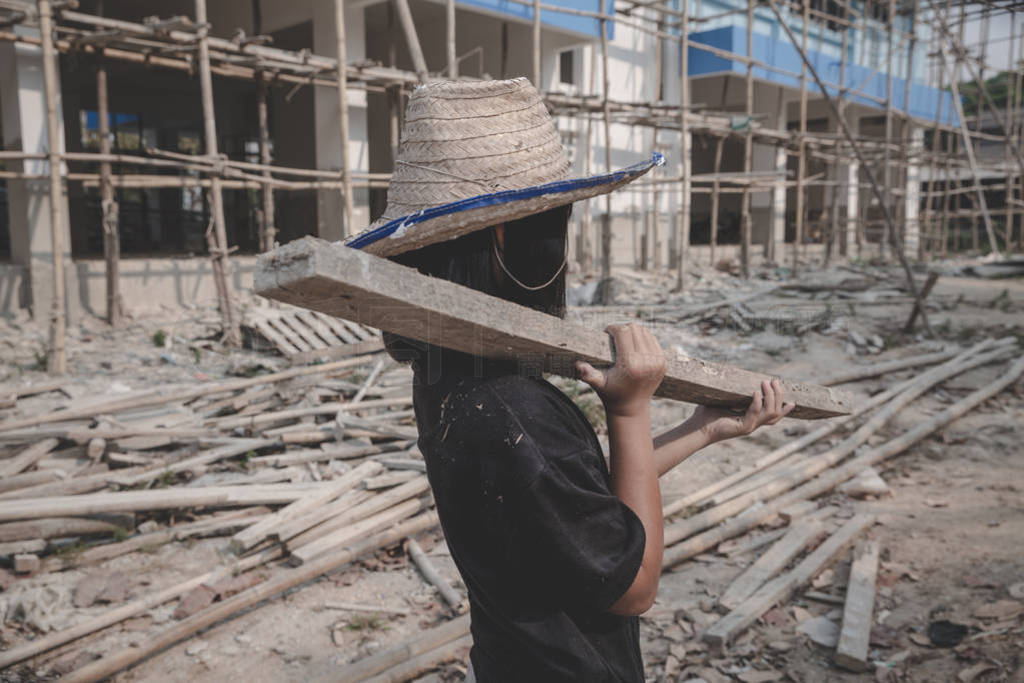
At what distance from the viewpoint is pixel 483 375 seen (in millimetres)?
1322

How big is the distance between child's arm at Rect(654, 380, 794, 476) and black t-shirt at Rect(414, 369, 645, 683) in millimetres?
387

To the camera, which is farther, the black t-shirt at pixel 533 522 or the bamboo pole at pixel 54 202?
the bamboo pole at pixel 54 202

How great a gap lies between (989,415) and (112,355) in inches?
372

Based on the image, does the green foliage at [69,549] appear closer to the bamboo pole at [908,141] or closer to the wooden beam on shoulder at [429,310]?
the wooden beam on shoulder at [429,310]

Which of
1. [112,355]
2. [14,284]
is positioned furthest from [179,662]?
[14,284]

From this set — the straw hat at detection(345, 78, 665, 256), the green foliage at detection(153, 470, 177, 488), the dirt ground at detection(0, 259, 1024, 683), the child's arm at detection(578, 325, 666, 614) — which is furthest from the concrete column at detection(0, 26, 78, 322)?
the child's arm at detection(578, 325, 666, 614)

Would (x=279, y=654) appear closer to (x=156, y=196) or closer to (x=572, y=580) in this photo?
(x=572, y=580)

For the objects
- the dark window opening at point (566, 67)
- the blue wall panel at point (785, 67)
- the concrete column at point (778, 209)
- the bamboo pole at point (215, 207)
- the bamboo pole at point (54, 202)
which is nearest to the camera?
the bamboo pole at point (54, 202)

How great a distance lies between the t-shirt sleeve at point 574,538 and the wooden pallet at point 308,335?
7.85 meters

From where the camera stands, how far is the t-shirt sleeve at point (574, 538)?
3.91 ft

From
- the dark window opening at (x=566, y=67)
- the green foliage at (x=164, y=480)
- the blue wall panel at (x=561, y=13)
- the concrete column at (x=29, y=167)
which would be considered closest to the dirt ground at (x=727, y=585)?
the green foliage at (x=164, y=480)

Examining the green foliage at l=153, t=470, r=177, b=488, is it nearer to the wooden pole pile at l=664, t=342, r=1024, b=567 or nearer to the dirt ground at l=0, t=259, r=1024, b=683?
the dirt ground at l=0, t=259, r=1024, b=683

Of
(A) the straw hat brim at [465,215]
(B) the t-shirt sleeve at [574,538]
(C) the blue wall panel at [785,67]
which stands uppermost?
(C) the blue wall panel at [785,67]

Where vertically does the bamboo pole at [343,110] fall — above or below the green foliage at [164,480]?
above
